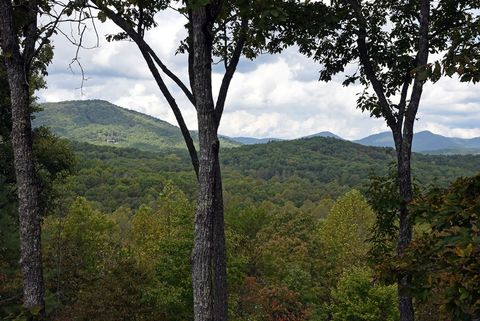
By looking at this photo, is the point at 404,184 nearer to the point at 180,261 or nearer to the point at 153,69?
the point at 153,69

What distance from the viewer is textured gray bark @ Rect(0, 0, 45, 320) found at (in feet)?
20.1

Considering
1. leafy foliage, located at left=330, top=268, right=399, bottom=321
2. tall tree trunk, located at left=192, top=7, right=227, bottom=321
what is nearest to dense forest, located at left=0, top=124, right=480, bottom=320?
leafy foliage, located at left=330, top=268, right=399, bottom=321

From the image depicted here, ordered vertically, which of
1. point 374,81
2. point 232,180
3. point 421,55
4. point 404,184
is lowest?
point 232,180

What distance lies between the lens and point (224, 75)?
24.7 feet

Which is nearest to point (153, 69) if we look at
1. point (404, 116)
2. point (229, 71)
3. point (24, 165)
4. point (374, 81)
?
point (229, 71)

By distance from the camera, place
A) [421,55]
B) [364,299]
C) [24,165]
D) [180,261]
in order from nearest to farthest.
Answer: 1. [24,165]
2. [421,55]
3. [180,261]
4. [364,299]

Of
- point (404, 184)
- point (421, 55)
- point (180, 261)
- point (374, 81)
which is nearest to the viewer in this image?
point (421, 55)

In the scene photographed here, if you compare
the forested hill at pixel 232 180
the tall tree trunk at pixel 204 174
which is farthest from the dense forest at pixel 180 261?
the forested hill at pixel 232 180

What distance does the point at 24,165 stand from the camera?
625 cm

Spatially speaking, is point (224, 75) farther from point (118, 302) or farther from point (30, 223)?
point (118, 302)

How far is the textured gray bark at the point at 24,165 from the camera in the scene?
613 cm

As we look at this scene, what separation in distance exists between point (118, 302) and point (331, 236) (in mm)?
29276

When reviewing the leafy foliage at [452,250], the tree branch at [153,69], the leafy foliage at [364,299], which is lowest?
the leafy foliage at [364,299]

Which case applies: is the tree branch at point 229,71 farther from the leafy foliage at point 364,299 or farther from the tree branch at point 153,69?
the leafy foliage at point 364,299
